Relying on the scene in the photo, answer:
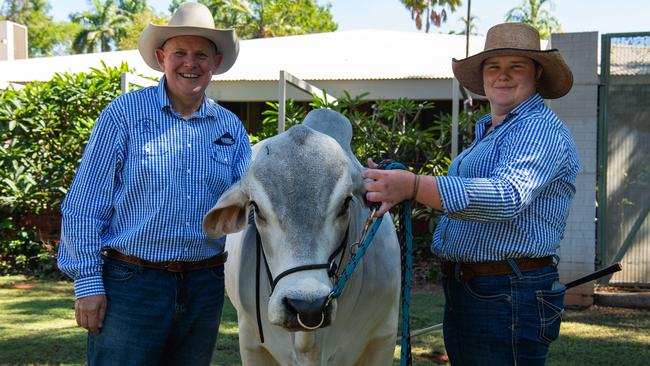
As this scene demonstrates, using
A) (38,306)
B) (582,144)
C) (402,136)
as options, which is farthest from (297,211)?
(402,136)

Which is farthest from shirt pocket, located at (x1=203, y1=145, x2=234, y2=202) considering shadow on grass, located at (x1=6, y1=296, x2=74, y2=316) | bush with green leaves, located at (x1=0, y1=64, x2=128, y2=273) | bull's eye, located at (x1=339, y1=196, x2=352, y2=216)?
bush with green leaves, located at (x1=0, y1=64, x2=128, y2=273)

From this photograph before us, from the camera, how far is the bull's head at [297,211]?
239 cm

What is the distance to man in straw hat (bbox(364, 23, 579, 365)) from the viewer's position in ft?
8.27

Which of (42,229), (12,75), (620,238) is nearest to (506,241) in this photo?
(620,238)

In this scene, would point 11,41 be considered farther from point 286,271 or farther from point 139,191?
point 286,271

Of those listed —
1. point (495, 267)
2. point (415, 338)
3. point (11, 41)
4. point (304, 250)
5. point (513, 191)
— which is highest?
point (11, 41)

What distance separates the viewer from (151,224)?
299 cm

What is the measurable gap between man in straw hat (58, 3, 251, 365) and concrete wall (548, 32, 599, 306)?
544 centimetres

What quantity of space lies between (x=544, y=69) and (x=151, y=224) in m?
1.82

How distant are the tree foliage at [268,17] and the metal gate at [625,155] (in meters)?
28.8

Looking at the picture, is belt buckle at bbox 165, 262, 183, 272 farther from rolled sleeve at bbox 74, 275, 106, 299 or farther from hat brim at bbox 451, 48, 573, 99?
hat brim at bbox 451, 48, 573, 99

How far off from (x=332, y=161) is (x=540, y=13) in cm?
4185

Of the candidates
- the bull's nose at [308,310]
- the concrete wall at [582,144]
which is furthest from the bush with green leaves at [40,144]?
the bull's nose at [308,310]

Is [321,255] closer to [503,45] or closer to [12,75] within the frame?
[503,45]
